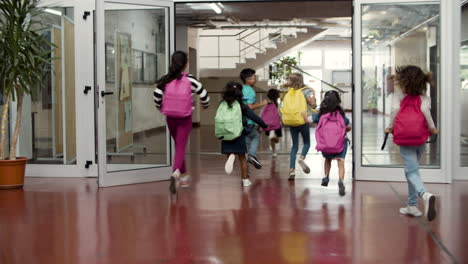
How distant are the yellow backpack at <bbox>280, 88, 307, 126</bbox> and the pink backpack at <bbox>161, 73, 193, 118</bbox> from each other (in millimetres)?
1478

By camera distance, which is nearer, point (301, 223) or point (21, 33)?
point (301, 223)

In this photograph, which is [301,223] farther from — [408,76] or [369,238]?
[408,76]

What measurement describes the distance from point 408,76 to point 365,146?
2.58 m

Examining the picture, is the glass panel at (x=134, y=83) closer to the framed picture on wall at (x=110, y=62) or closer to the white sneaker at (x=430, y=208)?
the framed picture on wall at (x=110, y=62)

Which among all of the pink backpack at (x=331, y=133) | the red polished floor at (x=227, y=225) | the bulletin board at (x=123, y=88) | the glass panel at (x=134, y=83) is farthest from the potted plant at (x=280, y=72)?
the pink backpack at (x=331, y=133)

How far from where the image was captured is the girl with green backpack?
24.4ft

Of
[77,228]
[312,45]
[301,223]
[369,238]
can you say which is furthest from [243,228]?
[312,45]

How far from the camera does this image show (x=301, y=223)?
5480 mm

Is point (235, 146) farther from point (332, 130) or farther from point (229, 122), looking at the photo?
point (332, 130)

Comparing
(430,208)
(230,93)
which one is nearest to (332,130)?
(230,93)

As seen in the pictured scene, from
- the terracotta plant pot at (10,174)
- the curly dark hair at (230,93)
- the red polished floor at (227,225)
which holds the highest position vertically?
the curly dark hair at (230,93)

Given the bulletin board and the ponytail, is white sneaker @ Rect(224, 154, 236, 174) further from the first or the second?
the bulletin board

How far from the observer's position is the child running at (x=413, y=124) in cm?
555

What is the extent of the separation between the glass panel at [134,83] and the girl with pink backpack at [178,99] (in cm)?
88
